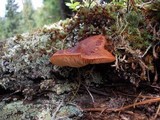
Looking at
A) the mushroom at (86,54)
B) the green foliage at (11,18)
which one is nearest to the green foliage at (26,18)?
the green foliage at (11,18)

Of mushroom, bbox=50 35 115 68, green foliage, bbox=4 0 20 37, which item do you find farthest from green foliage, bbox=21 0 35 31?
mushroom, bbox=50 35 115 68

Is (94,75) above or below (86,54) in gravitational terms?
below

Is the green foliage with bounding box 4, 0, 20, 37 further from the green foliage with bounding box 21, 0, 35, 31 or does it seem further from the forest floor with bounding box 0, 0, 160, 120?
the forest floor with bounding box 0, 0, 160, 120

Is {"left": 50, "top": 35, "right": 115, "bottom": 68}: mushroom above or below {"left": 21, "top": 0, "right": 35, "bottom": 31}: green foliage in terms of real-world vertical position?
above

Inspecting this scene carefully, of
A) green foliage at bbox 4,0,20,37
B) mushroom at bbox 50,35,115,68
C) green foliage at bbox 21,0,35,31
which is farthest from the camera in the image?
green foliage at bbox 4,0,20,37

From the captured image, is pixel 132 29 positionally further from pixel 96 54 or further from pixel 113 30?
pixel 96 54

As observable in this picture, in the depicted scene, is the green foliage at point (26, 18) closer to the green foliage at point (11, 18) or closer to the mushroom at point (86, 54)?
the green foliage at point (11, 18)

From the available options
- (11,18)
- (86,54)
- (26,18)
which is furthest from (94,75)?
(11,18)

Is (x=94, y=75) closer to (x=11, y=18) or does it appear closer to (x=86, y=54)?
(x=86, y=54)

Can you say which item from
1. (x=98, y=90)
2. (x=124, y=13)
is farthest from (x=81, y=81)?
(x=124, y=13)
